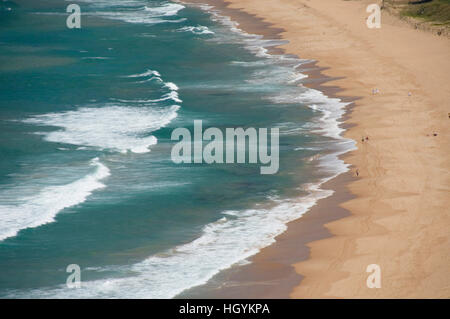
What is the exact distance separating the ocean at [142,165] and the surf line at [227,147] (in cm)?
42

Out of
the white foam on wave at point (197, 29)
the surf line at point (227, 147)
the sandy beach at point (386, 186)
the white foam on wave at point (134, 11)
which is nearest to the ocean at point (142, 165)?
the surf line at point (227, 147)

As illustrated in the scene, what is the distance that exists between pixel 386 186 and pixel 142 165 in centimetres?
828

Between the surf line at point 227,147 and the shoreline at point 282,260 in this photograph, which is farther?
the surf line at point 227,147

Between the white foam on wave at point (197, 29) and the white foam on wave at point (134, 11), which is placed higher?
the white foam on wave at point (134, 11)

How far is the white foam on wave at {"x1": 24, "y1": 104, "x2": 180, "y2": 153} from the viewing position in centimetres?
2869

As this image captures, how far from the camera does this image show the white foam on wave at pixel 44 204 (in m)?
20.8

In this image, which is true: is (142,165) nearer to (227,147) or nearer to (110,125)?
(227,147)

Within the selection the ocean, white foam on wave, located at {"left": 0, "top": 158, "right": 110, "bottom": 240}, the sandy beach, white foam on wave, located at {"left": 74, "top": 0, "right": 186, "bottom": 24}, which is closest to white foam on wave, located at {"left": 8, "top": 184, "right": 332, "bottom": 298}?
the ocean

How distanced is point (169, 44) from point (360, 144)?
85.7 feet

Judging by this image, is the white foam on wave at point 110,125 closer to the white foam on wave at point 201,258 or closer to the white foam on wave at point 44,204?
the white foam on wave at point 44,204

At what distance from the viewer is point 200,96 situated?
117ft

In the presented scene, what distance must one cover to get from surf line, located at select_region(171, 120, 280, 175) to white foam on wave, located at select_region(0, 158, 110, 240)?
3.46 meters

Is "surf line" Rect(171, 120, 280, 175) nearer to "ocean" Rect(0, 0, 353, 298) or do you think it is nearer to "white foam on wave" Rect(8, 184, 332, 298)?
"ocean" Rect(0, 0, 353, 298)
